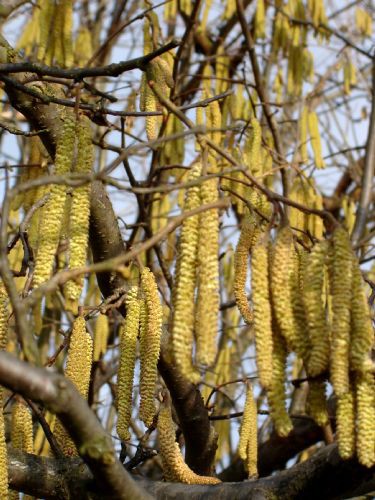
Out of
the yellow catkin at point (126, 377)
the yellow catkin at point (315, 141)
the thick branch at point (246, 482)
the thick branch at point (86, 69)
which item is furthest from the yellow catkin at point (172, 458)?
the yellow catkin at point (315, 141)

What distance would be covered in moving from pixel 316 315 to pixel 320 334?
3 cm

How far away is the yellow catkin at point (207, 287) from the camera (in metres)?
1.29

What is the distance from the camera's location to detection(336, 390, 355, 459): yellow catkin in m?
1.35

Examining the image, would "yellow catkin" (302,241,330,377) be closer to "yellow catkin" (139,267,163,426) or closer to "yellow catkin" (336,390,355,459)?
"yellow catkin" (336,390,355,459)

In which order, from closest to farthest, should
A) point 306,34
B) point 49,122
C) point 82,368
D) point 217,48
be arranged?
1. point 82,368
2. point 49,122
3. point 306,34
4. point 217,48

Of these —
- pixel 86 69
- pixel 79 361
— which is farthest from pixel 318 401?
pixel 86 69

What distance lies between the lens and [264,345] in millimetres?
1348

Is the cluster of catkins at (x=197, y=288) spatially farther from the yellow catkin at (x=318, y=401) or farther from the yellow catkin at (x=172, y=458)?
the yellow catkin at (x=172, y=458)

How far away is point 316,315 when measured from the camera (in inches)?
53.6

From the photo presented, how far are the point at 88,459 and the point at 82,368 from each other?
0.57 meters

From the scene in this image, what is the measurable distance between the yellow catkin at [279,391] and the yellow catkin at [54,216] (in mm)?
439

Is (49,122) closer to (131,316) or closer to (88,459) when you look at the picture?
(131,316)

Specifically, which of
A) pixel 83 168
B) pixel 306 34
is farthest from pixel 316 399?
pixel 306 34

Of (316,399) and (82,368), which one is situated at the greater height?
(82,368)
